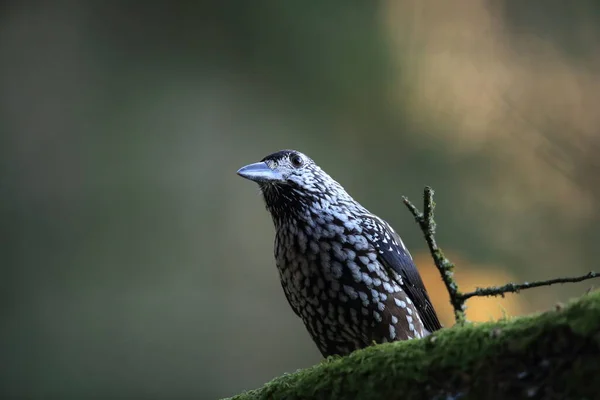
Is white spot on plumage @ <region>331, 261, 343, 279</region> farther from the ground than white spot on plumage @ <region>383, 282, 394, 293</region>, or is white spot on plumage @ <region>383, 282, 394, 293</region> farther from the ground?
white spot on plumage @ <region>331, 261, 343, 279</region>

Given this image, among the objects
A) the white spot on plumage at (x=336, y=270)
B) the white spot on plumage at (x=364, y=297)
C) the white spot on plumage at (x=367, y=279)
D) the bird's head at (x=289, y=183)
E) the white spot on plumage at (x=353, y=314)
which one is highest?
the bird's head at (x=289, y=183)

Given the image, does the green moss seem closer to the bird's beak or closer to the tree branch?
the tree branch

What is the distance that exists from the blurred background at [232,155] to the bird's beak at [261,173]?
3028mm

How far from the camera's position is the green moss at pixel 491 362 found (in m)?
1.10

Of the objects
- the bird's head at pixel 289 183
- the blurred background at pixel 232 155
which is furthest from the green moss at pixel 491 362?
the blurred background at pixel 232 155

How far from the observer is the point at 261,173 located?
244cm

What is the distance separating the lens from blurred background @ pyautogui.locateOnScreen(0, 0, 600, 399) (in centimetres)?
548

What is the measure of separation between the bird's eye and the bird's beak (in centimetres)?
11

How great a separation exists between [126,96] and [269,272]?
2173mm

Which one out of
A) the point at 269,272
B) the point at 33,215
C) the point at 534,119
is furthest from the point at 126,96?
the point at 534,119

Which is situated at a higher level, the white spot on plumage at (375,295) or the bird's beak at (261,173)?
the bird's beak at (261,173)

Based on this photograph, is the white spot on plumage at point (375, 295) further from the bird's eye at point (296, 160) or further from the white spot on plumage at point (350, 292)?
the bird's eye at point (296, 160)

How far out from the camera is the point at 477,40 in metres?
5.55

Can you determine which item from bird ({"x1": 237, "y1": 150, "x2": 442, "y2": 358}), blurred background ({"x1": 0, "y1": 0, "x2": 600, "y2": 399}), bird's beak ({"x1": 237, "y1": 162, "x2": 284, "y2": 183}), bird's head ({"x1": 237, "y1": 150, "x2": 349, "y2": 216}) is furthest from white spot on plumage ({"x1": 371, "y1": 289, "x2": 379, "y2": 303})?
blurred background ({"x1": 0, "y1": 0, "x2": 600, "y2": 399})
